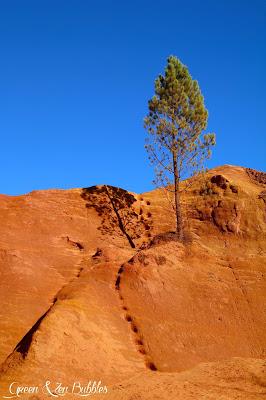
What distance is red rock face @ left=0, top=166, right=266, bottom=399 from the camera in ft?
44.4

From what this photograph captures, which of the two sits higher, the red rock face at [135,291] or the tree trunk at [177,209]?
the tree trunk at [177,209]

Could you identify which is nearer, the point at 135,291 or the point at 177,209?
the point at 135,291

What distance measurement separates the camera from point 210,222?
26344 mm

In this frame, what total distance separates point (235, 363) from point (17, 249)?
11.6m

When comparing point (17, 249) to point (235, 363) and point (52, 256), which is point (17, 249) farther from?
point (235, 363)

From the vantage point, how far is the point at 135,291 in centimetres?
1841

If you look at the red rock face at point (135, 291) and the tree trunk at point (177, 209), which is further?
the tree trunk at point (177, 209)

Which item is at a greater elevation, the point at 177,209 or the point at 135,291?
the point at 177,209

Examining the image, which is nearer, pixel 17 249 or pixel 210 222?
pixel 17 249

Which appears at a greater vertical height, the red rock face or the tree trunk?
the tree trunk

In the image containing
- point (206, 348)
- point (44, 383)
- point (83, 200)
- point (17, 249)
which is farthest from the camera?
point (83, 200)

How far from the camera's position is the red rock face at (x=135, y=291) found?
13523 mm

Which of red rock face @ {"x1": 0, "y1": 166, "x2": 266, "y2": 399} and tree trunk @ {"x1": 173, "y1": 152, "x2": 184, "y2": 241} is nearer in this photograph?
red rock face @ {"x1": 0, "y1": 166, "x2": 266, "y2": 399}

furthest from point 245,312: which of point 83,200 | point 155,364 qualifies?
point 83,200
